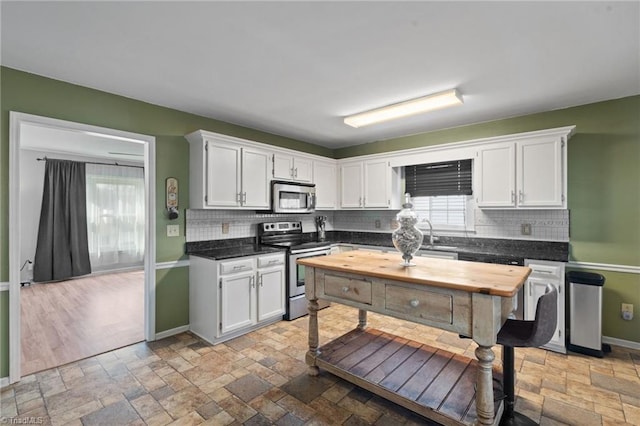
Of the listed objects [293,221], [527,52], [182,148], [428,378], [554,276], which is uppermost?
[527,52]

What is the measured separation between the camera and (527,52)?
216 centimetres

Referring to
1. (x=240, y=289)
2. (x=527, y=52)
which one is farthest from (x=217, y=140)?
(x=527, y=52)

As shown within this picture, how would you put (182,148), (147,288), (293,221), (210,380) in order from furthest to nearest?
(293,221), (182,148), (147,288), (210,380)

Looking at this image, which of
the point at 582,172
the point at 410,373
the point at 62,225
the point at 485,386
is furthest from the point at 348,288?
the point at 62,225

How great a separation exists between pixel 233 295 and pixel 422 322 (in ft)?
6.82

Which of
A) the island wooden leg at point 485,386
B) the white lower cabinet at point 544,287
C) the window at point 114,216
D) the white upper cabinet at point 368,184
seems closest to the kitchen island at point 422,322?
the island wooden leg at point 485,386

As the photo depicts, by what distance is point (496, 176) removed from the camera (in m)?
3.52

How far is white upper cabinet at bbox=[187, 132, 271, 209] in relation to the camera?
330 cm

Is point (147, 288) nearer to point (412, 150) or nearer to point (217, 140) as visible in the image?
point (217, 140)

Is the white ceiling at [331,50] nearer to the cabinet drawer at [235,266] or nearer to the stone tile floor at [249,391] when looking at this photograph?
the cabinet drawer at [235,266]

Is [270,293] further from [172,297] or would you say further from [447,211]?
[447,211]

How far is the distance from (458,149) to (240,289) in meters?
3.16

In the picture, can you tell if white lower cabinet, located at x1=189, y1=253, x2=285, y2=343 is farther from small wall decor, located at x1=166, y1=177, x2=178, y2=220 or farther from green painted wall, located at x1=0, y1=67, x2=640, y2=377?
small wall decor, located at x1=166, y1=177, x2=178, y2=220

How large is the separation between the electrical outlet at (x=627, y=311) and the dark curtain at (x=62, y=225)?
811cm
